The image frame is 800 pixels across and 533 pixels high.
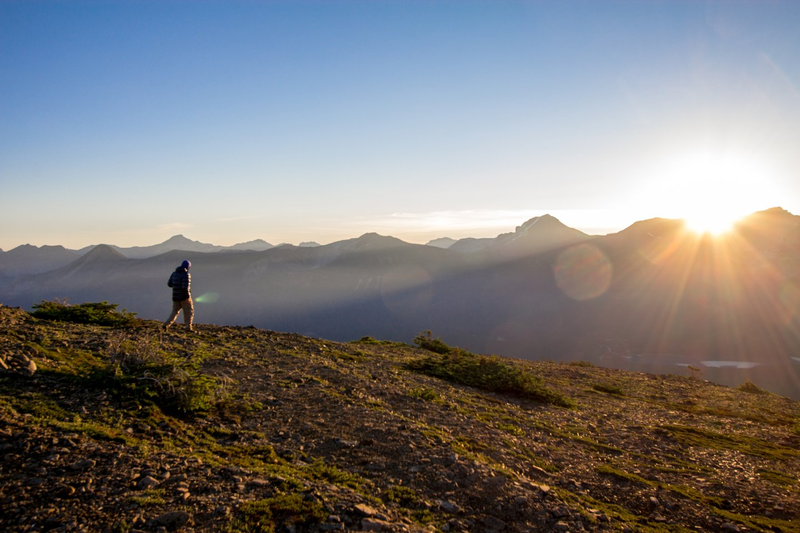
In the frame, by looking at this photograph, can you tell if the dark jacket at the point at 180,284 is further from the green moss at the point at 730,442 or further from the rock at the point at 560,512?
the green moss at the point at 730,442

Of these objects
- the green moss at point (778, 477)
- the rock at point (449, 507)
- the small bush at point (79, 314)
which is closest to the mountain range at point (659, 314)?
the green moss at point (778, 477)

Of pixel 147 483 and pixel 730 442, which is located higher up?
pixel 147 483

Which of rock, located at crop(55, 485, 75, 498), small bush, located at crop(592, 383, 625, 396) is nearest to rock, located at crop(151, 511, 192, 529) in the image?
rock, located at crop(55, 485, 75, 498)

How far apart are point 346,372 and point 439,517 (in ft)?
30.0

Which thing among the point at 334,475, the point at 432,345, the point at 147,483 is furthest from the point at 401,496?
the point at 432,345

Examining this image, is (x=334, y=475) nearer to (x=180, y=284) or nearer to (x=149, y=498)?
(x=149, y=498)

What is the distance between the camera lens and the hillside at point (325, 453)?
5766 mm

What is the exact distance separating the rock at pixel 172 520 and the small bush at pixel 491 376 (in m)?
13.9

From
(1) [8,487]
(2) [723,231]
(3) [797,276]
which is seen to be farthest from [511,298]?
(1) [8,487]

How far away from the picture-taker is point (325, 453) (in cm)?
873

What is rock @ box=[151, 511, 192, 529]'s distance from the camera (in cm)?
516

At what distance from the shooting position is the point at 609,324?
157500mm

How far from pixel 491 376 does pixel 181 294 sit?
15.0m

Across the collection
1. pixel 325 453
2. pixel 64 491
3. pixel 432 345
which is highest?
pixel 64 491
